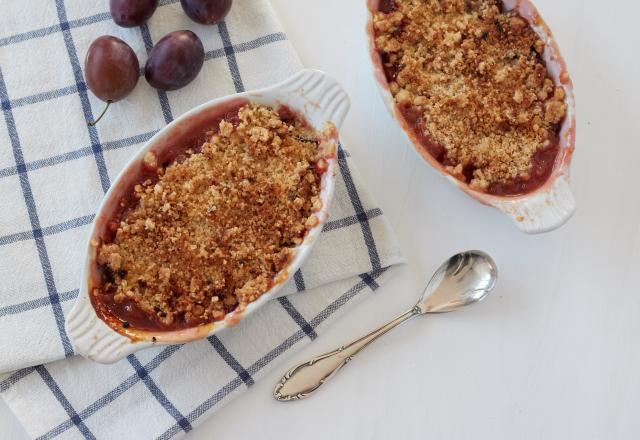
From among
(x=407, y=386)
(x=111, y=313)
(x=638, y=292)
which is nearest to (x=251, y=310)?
(x=111, y=313)

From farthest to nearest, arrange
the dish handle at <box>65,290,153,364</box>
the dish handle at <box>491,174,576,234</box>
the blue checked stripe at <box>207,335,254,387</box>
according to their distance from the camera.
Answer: the blue checked stripe at <box>207,335,254,387</box> < the dish handle at <box>491,174,576,234</box> < the dish handle at <box>65,290,153,364</box>

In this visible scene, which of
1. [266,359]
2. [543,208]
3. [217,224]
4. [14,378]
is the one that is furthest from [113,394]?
[543,208]

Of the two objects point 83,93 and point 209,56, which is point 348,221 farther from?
point 83,93

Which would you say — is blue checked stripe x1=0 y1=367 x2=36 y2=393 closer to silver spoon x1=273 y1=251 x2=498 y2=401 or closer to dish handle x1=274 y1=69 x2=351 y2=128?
silver spoon x1=273 y1=251 x2=498 y2=401

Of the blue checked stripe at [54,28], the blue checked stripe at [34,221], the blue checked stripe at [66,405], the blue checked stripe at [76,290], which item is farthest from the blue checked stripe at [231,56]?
the blue checked stripe at [66,405]

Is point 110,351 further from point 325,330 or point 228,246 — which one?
point 325,330

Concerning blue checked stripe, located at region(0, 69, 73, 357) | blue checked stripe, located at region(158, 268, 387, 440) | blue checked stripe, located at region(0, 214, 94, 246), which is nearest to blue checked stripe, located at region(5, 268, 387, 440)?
blue checked stripe, located at region(158, 268, 387, 440)

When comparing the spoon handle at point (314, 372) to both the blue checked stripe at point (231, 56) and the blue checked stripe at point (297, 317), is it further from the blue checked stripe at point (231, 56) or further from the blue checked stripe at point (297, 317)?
the blue checked stripe at point (231, 56)
